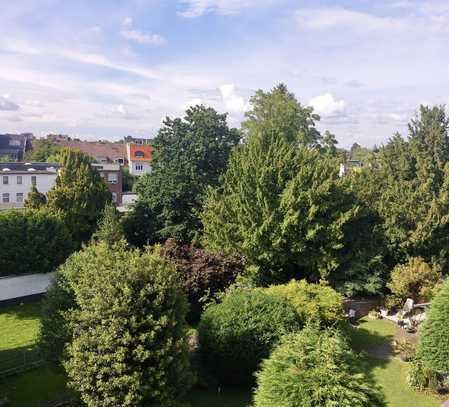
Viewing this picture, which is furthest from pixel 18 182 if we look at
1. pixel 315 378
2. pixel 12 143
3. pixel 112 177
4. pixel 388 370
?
pixel 315 378

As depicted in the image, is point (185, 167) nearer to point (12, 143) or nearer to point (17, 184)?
point (17, 184)

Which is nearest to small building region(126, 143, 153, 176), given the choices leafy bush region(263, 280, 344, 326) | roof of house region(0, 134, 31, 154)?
roof of house region(0, 134, 31, 154)

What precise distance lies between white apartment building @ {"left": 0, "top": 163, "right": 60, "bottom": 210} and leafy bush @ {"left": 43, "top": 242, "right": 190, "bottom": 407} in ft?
138

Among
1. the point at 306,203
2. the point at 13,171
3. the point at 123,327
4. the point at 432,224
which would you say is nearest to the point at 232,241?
the point at 306,203

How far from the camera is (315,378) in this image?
848 cm

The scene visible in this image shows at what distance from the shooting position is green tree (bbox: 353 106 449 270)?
22297 millimetres

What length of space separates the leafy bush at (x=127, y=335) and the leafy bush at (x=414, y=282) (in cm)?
1318

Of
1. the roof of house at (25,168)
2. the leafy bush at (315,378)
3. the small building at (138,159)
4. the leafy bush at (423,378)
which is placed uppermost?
the small building at (138,159)

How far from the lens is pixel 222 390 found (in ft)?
46.3

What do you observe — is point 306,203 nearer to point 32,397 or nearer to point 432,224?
point 432,224

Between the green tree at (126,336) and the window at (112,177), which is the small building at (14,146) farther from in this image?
the green tree at (126,336)

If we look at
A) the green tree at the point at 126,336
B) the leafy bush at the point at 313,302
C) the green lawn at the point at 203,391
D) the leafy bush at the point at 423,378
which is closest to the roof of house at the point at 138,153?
the green lawn at the point at 203,391

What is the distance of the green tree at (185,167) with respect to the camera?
28.4m

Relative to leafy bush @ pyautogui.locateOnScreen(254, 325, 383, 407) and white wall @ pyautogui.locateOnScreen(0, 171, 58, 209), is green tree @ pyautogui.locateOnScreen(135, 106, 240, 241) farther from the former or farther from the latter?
white wall @ pyautogui.locateOnScreen(0, 171, 58, 209)
